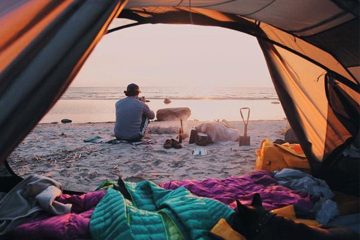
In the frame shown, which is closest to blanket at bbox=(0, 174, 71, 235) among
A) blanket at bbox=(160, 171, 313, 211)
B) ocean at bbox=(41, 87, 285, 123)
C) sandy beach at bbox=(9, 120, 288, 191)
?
blanket at bbox=(160, 171, 313, 211)

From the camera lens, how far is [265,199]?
3160mm

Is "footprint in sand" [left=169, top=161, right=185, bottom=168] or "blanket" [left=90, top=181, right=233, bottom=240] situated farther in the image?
"footprint in sand" [left=169, top=161, right=185, bottom=168]

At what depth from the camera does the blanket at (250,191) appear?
308 centimetres

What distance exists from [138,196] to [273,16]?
7.39ft

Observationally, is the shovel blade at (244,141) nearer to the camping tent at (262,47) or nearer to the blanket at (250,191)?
the camping tent at (262,47)

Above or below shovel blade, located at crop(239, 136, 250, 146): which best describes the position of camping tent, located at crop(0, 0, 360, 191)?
above

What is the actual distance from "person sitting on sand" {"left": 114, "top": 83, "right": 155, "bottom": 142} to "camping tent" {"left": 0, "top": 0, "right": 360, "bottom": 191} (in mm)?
3110

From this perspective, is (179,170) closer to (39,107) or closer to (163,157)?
(163,157)

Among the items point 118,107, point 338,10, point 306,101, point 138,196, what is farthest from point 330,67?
point 118,107

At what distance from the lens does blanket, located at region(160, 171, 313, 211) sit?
10.1 ft

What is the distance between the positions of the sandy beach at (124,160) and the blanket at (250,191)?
1248mm

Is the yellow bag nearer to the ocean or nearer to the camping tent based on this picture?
the camping tent

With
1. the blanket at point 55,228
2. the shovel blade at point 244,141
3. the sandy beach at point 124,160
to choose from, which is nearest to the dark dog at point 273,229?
the blanket at point 55,228

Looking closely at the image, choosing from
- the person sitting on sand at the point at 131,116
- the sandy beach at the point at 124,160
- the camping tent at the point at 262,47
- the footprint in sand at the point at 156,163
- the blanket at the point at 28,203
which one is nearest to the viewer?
the camping tent at the point at 262,47
